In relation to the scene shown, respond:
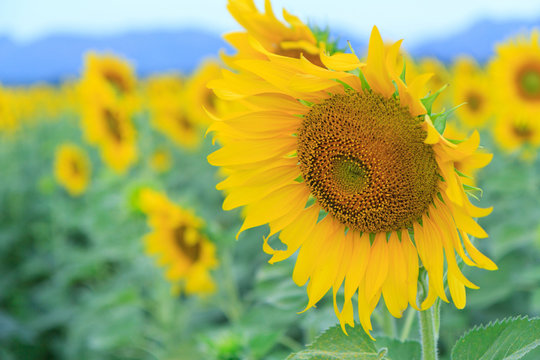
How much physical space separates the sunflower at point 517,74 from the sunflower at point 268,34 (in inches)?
109

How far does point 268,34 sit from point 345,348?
671 mm

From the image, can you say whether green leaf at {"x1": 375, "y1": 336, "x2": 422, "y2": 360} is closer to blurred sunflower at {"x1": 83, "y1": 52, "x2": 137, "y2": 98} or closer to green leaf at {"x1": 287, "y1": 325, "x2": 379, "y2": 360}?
green leaf at {"x1": 287, "y1": 325, "x2": 379, "y2": 360}

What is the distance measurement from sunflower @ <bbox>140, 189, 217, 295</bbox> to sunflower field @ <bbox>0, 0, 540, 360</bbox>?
1 centimetres

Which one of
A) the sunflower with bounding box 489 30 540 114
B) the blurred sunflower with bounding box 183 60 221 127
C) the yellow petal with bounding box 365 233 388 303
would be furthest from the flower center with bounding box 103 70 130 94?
the yellow petal with bounding box 365 233 388 303

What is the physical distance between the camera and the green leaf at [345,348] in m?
0.80

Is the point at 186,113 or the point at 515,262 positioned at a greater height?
the point at 186,113

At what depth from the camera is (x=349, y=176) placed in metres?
0.90

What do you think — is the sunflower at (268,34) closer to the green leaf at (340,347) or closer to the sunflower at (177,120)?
the green leaf at (340,347)

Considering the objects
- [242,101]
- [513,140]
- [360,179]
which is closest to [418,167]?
[360,179]

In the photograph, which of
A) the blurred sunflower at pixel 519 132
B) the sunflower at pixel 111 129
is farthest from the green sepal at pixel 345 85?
the sunflower at pixel 111 129

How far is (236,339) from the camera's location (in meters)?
1.43

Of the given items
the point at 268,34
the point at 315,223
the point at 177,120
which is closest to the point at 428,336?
the point at 315,223

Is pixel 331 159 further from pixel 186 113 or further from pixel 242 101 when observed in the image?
pixel 186 113

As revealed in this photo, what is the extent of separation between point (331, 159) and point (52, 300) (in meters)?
3.78
